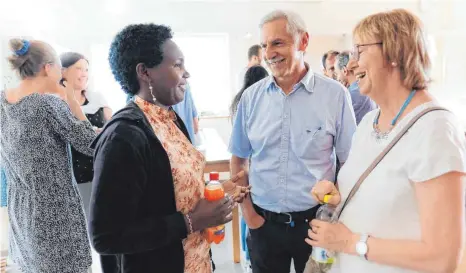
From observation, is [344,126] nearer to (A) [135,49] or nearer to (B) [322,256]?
(B) [322,256]

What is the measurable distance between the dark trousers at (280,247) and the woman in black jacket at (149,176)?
452 millimetres

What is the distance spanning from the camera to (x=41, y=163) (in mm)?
1434

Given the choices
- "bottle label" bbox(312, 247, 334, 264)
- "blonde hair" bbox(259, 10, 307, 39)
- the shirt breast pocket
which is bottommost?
"bottle label" bbox(312, 247, 334, 264)

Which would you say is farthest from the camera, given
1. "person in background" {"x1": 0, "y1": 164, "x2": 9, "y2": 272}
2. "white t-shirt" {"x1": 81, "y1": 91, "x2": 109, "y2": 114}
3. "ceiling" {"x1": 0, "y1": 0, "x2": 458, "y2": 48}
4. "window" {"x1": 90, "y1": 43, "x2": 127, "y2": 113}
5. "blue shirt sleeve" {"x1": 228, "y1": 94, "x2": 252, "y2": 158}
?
"window" {"x1": 90, "y1": 43, "x2": 127, "y2": 113}

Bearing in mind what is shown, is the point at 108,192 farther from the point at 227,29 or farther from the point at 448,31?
the point at 448,31

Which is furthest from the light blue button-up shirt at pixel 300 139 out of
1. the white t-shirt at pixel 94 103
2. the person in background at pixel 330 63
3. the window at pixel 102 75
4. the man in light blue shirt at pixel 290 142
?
the window at pixel 102 75

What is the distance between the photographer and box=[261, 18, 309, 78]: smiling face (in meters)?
1.46

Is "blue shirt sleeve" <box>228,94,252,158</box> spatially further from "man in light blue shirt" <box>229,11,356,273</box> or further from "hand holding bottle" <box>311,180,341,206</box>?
"hand holding bottle" <box>311,180,341,206</box>

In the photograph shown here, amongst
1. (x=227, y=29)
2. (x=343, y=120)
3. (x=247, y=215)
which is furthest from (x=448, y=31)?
(x=247, y=215)

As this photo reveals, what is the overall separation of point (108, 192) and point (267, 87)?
3.11 ft

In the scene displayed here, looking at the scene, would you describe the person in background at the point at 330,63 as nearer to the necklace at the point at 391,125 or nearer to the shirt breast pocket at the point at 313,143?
the shirt breast pocket at the point at 313,143

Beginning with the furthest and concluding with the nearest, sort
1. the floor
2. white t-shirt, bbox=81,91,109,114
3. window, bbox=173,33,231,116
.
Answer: window, bbox=173,33,231,116
the floor
white t-shirt, bbox=81,91,109,114

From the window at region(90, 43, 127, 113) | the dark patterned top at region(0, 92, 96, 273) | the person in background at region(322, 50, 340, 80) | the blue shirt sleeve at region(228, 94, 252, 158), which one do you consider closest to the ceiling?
the window at region(90, 43, 127, 113)

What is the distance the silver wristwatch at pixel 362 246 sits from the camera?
2.82 feet
